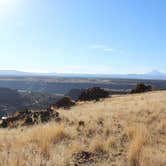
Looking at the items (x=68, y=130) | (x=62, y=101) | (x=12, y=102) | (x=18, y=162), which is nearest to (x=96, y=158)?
(x=18, y=162)

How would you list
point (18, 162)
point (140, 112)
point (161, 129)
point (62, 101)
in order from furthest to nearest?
point (62, 101), point (140, 112), point (161, 129), point (18, 162)

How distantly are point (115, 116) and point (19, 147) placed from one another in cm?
588

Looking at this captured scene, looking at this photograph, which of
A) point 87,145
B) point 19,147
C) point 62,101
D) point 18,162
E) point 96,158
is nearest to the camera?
point 18,162

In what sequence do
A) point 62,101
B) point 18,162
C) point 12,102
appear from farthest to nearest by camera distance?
1. point 12,102
2. point 62,101
3. point 18,162

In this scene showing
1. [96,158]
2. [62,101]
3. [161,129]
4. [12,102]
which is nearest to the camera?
[96,158]

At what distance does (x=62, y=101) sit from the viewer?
2452 centimetres

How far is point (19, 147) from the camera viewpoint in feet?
23.1

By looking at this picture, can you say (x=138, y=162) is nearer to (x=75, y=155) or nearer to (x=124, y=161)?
(x=124, y=161)

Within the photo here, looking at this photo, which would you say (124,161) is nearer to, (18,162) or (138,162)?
(138,162)

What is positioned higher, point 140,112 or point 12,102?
point 140,112

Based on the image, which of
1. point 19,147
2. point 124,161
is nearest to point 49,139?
point 19,147

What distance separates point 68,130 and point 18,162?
11.6 feet

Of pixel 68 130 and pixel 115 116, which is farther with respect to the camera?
pixel 115 116

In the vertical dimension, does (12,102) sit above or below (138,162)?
below
